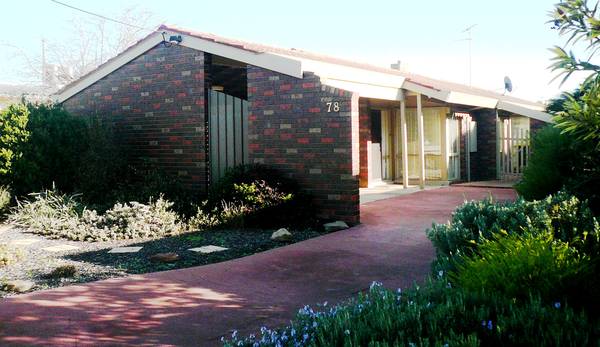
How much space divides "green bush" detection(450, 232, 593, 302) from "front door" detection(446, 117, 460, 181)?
1262 cm

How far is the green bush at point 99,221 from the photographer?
838cm

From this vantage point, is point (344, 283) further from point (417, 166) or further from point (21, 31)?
point (21, 31)

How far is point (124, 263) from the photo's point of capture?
6.65m

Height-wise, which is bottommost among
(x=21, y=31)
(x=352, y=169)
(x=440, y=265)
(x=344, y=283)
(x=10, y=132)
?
(x=344, y=283)

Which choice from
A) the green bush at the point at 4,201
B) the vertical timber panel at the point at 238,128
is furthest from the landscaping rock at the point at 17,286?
the vertical timber panel at the point at 238,128

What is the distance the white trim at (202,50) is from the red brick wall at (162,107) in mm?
122

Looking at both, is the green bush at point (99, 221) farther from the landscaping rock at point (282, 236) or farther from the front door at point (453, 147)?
the front door at point (453, 147)

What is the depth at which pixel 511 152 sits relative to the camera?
688 inches

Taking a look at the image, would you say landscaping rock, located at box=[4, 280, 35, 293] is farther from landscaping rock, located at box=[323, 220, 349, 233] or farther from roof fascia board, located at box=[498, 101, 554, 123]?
roof fascia board, located at box=[498, 101, 554, 123]

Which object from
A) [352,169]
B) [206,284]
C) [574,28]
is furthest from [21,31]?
[574,28]

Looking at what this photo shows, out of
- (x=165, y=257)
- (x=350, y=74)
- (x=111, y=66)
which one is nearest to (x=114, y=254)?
(x=165, y=257)

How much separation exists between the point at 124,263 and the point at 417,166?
1136cm

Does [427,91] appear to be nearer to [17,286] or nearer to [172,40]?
[172,40]

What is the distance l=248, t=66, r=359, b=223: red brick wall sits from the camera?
9.09 meters
